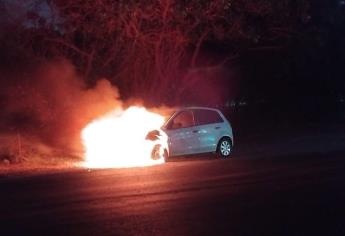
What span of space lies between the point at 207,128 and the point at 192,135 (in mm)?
717

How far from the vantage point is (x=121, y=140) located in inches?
917

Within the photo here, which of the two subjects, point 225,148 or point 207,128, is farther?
point 225,148

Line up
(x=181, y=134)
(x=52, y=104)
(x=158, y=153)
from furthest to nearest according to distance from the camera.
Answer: (x=52, y=104)
(x=181, y=134)
(x=158, y=153)

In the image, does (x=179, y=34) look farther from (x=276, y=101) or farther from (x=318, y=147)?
(x=276, y=101)

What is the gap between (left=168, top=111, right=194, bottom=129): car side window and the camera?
23.1 metres

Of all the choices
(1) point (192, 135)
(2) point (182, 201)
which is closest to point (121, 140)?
(1) point (192, 135)

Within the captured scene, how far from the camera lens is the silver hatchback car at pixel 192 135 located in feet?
74.2

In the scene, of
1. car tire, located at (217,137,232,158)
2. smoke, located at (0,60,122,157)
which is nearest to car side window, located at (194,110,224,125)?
car tire, located at (217,137,232,158)

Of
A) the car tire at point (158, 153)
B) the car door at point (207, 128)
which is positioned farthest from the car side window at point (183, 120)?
the car tire at point (158, 153)

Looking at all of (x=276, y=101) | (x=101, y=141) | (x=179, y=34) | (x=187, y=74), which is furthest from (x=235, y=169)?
(x=276, y=101)

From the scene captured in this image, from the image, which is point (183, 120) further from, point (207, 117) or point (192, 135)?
point (207, 117)

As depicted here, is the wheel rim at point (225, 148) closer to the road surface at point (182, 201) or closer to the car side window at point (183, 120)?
the car side window at point (183, 120)

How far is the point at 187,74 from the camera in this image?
1286 inches

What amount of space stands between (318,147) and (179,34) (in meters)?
6.38
